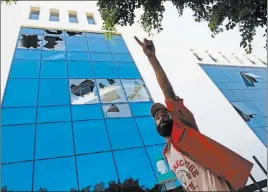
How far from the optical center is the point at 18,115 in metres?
9.60

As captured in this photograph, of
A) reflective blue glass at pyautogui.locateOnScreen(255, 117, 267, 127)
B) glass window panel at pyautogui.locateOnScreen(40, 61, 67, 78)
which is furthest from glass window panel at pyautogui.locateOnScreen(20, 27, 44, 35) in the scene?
reflective blue glass at pyautogui.locateOnScreen(255, 117, 267, 127)

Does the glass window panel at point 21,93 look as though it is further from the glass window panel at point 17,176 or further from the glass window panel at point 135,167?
the glass window panel at point 135,167

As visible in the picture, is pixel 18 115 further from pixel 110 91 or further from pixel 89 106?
pixel 110 91

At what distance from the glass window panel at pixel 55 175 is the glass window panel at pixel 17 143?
586 mm

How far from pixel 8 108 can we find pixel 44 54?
3.88 m

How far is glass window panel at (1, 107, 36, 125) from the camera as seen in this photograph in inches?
369

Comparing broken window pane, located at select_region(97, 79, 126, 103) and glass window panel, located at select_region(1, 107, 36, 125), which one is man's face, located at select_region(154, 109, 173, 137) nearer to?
glass window panel, located at select_region(1, 107, 36, 125)

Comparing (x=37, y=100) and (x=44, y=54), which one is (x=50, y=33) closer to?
(x=44, y=54)

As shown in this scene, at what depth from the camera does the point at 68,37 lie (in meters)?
14.3

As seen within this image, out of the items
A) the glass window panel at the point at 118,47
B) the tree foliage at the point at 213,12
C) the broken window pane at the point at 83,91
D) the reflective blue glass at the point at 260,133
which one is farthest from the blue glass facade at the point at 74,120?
the reflective blue glass at the point at 260,133

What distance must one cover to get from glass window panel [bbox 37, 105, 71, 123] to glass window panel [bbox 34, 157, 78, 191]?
1813 mm

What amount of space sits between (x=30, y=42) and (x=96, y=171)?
8238 millimetres

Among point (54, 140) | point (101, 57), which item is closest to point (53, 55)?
point (101, 57)

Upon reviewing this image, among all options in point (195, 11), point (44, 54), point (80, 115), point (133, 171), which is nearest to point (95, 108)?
point (80, 115)
